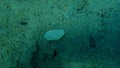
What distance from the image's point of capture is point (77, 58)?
2.00 m

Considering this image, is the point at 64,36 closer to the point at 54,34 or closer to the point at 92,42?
the point at 54,34

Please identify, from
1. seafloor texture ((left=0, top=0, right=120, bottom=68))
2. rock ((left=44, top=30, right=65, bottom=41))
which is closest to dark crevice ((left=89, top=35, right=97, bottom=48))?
seafloor texture ((left=0, top=0, right=120, bottom=68))

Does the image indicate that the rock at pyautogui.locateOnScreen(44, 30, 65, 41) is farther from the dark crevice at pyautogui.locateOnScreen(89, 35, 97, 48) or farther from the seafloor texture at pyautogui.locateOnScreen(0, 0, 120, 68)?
the dark crevice at pyautogui.locateOnScreen(89, 35, 97, 48)

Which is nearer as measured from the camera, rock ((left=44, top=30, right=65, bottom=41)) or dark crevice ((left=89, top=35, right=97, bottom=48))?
dark crevice ((left=89, top=35, right=97, bottom=48))

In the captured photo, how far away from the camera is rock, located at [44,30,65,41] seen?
2.17 meters

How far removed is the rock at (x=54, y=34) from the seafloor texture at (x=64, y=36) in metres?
0.04

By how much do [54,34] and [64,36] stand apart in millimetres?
111

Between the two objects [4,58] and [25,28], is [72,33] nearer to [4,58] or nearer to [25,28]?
[25,28]

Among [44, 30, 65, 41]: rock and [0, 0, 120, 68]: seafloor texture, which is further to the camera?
[44, 30, 65, 41]: rock

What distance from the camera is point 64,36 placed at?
7.16 feet

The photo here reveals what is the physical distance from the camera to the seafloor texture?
2.00 m

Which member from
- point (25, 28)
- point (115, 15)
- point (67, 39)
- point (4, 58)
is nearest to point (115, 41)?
point (115, 15)

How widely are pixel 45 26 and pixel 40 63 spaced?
1.53 feet

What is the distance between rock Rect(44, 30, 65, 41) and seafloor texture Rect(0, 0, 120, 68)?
1.4 inches
